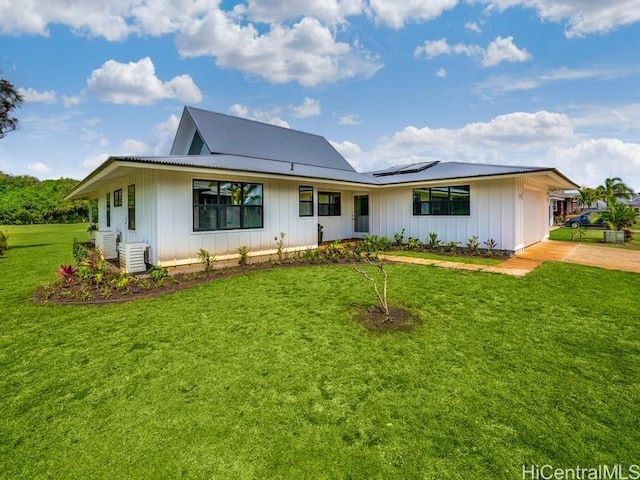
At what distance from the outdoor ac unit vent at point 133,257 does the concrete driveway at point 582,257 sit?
10397 millimetres

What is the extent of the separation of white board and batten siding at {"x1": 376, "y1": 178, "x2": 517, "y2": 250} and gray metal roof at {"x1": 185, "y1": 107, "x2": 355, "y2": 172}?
4.64 metres

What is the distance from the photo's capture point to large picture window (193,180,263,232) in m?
8.91

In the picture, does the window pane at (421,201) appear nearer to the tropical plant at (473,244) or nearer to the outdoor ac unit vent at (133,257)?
the tropical plant at (473,244)

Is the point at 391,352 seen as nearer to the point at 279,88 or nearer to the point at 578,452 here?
the point at 578,452

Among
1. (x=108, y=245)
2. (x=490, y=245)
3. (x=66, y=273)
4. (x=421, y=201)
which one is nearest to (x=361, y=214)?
(x=421, y=201)

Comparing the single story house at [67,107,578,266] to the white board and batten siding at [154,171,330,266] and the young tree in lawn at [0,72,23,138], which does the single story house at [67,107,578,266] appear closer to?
the white board and batten siding at [154,171,330,266]

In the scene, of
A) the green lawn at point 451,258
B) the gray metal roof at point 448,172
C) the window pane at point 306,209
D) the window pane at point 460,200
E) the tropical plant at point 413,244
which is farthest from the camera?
the tropical plant at point 413,244

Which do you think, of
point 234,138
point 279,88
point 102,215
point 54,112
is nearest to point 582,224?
point 279,88

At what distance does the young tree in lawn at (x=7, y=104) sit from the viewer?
1600cm

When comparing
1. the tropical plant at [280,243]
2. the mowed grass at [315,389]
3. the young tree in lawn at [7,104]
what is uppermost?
the young tree in lawn at [7,104]

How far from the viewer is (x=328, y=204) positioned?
15125 mm

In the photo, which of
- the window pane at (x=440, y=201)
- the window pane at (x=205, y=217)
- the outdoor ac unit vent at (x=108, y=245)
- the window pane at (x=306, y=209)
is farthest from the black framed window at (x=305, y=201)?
the outdoor ac unit vent at (x=108, y=245)

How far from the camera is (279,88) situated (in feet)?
68.9

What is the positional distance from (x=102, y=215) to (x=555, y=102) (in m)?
23.6
